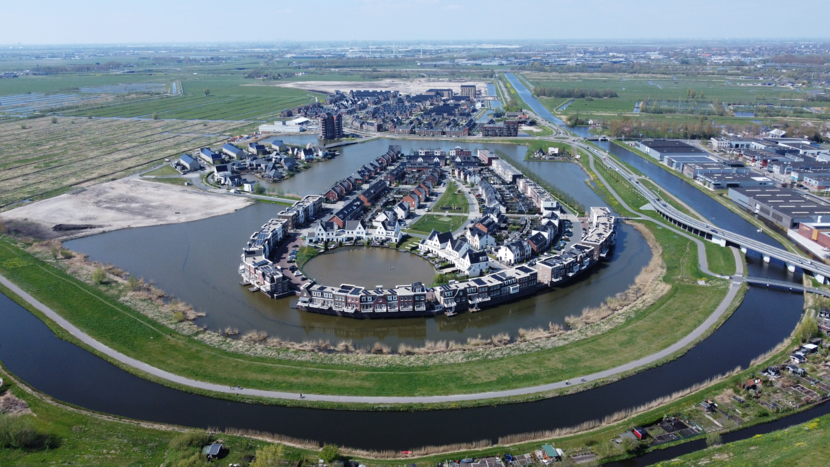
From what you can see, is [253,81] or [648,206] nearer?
[648,206]

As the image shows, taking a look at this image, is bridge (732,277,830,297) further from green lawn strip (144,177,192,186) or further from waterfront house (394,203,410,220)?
green lawn strip (144,177,192,186)

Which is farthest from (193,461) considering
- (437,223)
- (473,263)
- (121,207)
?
(121,207)

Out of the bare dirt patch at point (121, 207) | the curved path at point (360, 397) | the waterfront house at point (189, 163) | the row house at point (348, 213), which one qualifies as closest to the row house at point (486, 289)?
the curved path at point (360, 397)

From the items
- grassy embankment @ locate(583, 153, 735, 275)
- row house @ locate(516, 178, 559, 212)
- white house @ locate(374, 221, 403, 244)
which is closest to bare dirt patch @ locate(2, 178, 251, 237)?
white house @ locate(374, 221, 403, 244)

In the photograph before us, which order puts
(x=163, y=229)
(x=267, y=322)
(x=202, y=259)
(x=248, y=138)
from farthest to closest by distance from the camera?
1. (x=248, y=138)
2. (x=163, y=229)
3. (x=202, y=259)
4. (x=267, y=322)

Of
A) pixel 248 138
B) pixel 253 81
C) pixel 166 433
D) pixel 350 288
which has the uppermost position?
pixel 253 81

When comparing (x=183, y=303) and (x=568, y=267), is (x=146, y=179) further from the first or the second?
(x=568, y=267)

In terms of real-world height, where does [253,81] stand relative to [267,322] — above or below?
above

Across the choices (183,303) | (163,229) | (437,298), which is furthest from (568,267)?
(163,229)
